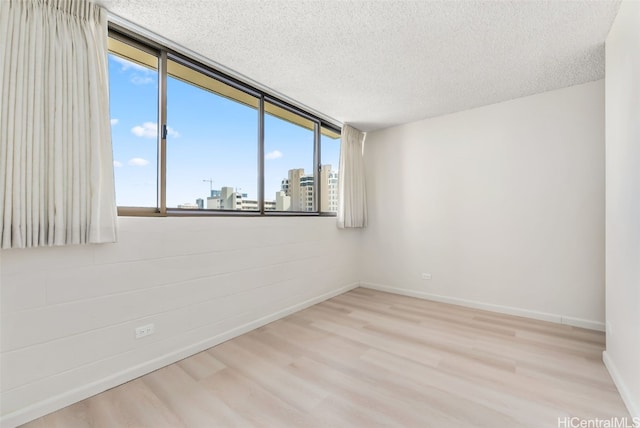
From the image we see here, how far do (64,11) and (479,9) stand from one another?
264 centimetres

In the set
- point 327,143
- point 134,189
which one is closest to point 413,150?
point 327,143

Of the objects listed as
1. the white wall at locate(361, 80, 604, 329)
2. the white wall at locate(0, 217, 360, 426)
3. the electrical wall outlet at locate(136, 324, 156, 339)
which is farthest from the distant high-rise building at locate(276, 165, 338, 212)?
the electrical wall outlet at locate(136, 324, 156, 339)

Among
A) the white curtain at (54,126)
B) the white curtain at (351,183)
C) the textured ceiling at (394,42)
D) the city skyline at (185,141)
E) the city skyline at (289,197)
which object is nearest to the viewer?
the white curtain at (54,126)

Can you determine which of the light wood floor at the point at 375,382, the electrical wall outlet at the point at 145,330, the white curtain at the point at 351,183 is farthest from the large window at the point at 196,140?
the light wood floor at the point at 375,382

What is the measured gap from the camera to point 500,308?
3.37 metres

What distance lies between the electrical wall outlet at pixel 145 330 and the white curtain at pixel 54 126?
73 cm

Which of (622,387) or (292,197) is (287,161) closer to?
(292,197)

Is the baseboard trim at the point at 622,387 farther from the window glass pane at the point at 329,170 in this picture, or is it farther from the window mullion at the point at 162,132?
the window mullion at the point at 162,132

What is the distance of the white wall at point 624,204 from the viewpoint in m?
1.59

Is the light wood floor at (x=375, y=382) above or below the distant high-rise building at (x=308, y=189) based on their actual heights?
below

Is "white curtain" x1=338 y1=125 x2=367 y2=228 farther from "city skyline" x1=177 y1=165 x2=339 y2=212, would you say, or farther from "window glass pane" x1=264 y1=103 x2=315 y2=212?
"window glass pane" x1=264 y1=103 x2=315 y2=212

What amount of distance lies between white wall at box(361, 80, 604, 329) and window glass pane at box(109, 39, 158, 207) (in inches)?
125

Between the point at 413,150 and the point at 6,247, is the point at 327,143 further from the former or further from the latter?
the point at 6,247

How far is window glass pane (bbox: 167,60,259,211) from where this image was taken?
2.47 meters
